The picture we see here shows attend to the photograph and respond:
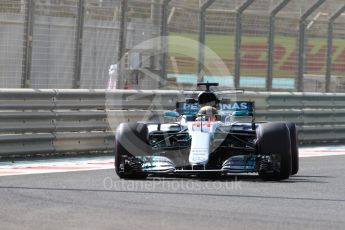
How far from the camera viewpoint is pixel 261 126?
10336mm

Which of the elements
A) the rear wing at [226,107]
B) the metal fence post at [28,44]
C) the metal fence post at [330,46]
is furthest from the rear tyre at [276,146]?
the metal fence post at [330,46]

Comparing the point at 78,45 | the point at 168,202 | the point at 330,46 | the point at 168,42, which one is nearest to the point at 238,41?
the point at 168,42

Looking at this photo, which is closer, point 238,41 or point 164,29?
point 164,29

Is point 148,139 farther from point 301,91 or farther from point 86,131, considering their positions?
point 301,91

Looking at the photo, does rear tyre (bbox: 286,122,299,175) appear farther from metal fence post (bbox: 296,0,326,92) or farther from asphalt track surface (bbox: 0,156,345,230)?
metal fence post (bbox: 296,0,326,92)

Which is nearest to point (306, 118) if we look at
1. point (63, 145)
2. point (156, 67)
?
point (156, 67)

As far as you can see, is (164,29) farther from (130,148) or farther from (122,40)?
(130,148)

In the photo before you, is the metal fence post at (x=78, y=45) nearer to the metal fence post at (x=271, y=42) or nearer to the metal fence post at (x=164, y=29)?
the metal fence post at (x=164, y=29)

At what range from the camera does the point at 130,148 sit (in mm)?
10375

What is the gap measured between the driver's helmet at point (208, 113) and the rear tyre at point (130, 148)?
2.50 ft

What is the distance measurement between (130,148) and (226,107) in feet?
4.72

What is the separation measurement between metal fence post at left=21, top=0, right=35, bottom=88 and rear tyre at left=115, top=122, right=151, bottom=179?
12.3 feet

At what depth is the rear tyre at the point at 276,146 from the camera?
10180 mm

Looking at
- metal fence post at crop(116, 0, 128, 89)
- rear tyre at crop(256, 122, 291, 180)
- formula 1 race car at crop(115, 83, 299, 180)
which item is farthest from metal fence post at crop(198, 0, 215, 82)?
rear tyre at crop(256, 122, 291, 180)
